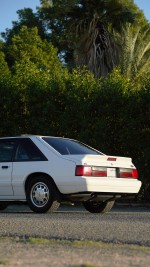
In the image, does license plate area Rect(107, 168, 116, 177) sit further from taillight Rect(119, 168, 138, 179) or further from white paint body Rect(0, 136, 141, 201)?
taillight Rect(119, 168, 138, 179)

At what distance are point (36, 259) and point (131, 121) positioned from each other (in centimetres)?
1297

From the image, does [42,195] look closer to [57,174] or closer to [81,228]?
[57,174]

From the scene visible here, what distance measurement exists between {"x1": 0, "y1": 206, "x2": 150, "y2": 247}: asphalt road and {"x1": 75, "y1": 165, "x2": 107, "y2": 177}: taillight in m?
0.95

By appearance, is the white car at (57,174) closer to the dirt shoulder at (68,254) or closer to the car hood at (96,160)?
the car hood at (96,160)

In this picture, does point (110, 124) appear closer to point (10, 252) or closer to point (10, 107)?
point (10, 107)

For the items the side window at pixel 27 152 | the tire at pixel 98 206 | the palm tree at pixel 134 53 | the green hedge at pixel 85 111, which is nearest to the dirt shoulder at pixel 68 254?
the side window at pixel 27 152

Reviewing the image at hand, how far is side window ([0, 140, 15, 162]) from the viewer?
601 inches

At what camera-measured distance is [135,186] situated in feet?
49.0

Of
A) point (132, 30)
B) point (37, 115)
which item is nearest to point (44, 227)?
point (37, 115)

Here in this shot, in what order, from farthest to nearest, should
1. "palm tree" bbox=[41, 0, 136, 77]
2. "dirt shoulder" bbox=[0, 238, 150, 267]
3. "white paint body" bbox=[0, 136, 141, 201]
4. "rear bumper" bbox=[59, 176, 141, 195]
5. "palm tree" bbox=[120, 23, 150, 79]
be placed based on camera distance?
"palm tree" bbox=[41, 0, 136, 77], "palm tree" bbox=[120, 23, 150, 79], "white paint body" bbox=[0, 136, 141, 201], "rear bumper" bbox=[59, 176, 141, 195], "dirt shoulder" bbox=[0, 238, 150, 267]

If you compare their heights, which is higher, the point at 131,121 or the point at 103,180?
the point at 131,121

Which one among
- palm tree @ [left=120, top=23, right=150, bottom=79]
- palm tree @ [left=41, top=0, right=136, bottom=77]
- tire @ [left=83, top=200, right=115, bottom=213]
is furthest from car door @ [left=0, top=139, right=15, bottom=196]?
palm tree @ [left=41, top=0, right=136, bottom=77]

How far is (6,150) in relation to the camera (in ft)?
50.5

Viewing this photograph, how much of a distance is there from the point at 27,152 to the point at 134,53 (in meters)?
24.9
